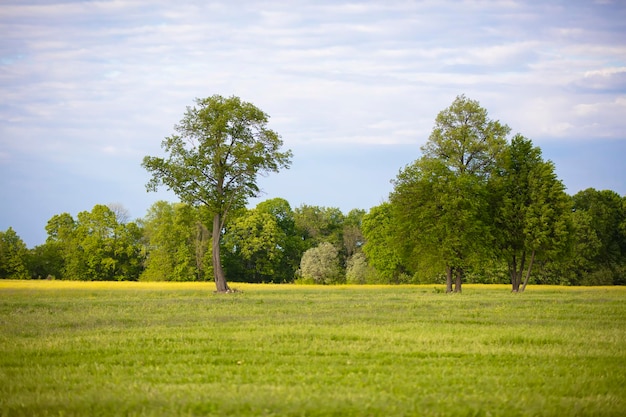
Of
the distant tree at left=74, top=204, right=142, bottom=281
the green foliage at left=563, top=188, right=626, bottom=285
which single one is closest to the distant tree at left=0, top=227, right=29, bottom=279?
the distant tree at left=74, top=204, right=142, bottom=281

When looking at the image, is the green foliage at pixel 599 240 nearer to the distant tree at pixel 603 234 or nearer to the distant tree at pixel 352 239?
the distant tree at pixel 603 234

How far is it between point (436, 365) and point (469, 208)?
39987 mm

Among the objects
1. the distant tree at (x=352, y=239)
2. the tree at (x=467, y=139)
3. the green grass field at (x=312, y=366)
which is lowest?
the green grass field at (x=312, y=366)

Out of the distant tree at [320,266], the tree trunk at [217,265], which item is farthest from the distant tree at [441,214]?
the distant tree at [320,266]

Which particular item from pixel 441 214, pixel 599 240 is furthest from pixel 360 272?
pixel 441 214

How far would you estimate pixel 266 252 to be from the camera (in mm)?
98500

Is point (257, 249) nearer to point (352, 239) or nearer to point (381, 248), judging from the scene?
point (381, 248)

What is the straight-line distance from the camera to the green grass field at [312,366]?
33.3ft

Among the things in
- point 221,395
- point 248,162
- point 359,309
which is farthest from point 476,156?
point 221,395

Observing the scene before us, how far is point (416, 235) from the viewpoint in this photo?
5372cm

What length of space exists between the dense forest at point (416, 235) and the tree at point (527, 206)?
95 millimetres

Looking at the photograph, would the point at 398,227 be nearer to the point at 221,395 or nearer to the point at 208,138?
the point at 208,138

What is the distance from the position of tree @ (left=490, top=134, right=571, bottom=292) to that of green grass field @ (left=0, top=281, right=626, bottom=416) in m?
28.6

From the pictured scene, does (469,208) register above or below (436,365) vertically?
above
